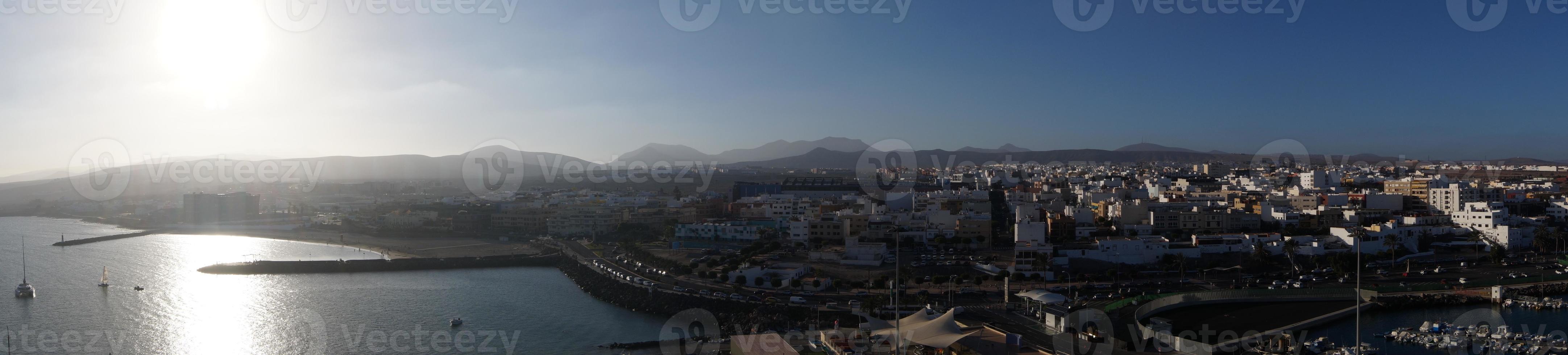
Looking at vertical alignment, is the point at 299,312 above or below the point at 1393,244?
below

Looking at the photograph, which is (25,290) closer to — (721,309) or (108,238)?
(721,309)

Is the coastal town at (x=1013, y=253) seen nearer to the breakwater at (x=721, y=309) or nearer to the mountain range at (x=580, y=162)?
the breakwater at (x=721, y=309)

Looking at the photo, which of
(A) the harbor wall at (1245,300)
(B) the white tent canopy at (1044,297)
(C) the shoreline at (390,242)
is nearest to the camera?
(A) the harbor wall at (1245,300)

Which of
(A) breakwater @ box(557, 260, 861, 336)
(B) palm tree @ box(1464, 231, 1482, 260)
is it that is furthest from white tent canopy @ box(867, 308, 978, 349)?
(B) palm tree @ box(1464, 231, 1482, 260)

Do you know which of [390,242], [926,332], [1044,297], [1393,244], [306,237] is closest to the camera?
[926,332]

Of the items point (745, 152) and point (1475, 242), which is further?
point (745, 152)

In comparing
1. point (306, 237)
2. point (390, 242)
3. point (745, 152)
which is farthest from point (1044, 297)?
point (745, 152)

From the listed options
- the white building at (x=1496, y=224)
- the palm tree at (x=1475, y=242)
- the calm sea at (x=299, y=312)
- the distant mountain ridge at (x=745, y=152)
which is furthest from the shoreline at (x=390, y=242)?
the distant mountain ridge at (x=745, y=152)

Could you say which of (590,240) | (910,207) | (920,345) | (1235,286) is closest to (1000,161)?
(910,207)
